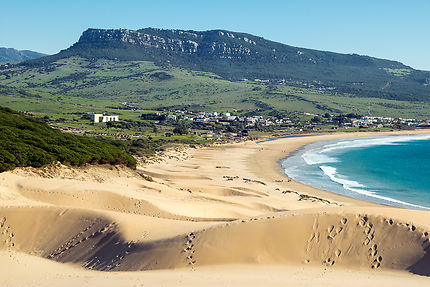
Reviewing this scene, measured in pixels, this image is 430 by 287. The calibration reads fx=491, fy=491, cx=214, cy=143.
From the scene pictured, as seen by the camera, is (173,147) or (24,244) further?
(173,147)

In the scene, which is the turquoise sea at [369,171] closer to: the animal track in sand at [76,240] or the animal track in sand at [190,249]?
the animal track in sand at [190,249]

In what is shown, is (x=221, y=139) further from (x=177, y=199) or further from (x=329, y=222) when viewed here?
(x=329, y=222)

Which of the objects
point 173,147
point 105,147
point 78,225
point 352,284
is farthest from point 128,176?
point 173,147

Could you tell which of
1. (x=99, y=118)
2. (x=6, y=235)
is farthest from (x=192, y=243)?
(x=99, y=118)

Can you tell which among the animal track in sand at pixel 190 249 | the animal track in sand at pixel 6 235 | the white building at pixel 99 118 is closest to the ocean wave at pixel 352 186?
the animal track in sand at pixel 190 249

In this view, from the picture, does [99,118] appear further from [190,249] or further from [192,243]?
[190,249]

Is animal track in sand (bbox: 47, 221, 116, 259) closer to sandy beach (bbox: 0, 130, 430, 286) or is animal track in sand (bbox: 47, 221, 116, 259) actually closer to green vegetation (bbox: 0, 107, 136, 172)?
sandy beach (bbox: 0, 130, 430, 286)
